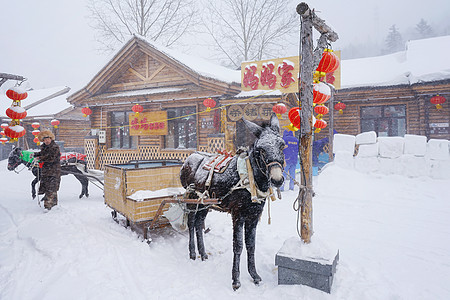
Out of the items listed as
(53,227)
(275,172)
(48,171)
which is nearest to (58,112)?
(48,171)

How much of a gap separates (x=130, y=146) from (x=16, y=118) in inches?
218

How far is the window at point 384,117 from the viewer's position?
12.9 metres

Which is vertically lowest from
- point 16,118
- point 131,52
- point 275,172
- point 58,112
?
point 275,172

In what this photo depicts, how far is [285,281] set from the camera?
3.21m

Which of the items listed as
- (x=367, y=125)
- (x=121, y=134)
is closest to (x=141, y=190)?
(x=121, y=134)

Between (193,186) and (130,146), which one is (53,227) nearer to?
(193,186)

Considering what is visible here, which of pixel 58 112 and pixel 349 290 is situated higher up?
pixel 58 112

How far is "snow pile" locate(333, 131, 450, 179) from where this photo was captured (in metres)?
8.34

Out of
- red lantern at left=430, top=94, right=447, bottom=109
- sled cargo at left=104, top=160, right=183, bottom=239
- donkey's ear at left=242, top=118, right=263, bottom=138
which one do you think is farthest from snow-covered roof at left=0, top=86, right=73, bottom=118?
red lantern at left=430, top=94, right=447, bottom=109

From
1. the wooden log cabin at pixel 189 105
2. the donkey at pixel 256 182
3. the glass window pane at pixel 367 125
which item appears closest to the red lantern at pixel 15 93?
the wooden log cabin at pixel 189 105

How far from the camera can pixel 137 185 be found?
4.91 meters

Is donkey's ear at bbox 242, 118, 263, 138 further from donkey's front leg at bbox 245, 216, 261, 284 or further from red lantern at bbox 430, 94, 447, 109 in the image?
red lantern at bbox 430, 94, 447, 109

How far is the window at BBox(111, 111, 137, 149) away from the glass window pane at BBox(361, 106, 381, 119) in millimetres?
12317

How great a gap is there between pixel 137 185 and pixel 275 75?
7.24 m
